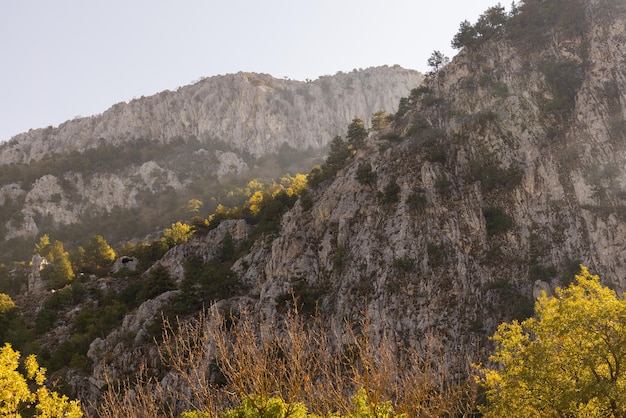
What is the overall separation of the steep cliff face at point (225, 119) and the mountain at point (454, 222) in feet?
282

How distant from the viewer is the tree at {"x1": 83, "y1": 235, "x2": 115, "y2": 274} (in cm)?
6892

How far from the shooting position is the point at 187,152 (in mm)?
136000

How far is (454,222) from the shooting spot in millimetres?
47562

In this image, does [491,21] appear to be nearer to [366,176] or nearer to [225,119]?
[366,176]

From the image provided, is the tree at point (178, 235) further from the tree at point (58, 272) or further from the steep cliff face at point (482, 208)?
the steep cliff face at point (482, 208)

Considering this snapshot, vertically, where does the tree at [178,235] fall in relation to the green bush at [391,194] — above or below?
below

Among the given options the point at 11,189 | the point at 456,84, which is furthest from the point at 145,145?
the point at 456,84

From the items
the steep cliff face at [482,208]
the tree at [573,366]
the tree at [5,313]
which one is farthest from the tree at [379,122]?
the tree at [573,366]

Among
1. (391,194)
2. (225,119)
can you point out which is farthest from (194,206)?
(391,194)

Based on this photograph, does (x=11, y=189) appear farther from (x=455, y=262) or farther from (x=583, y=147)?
(x=583, y=147)

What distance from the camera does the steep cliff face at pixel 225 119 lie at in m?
141

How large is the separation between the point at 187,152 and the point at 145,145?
46.0 feet

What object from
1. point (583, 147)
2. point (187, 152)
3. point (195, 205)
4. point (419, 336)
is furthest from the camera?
point (187, 152)

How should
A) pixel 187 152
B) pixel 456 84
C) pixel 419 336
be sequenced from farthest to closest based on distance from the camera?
pixel 187 152, pixel 456 84, pixel 419 336
